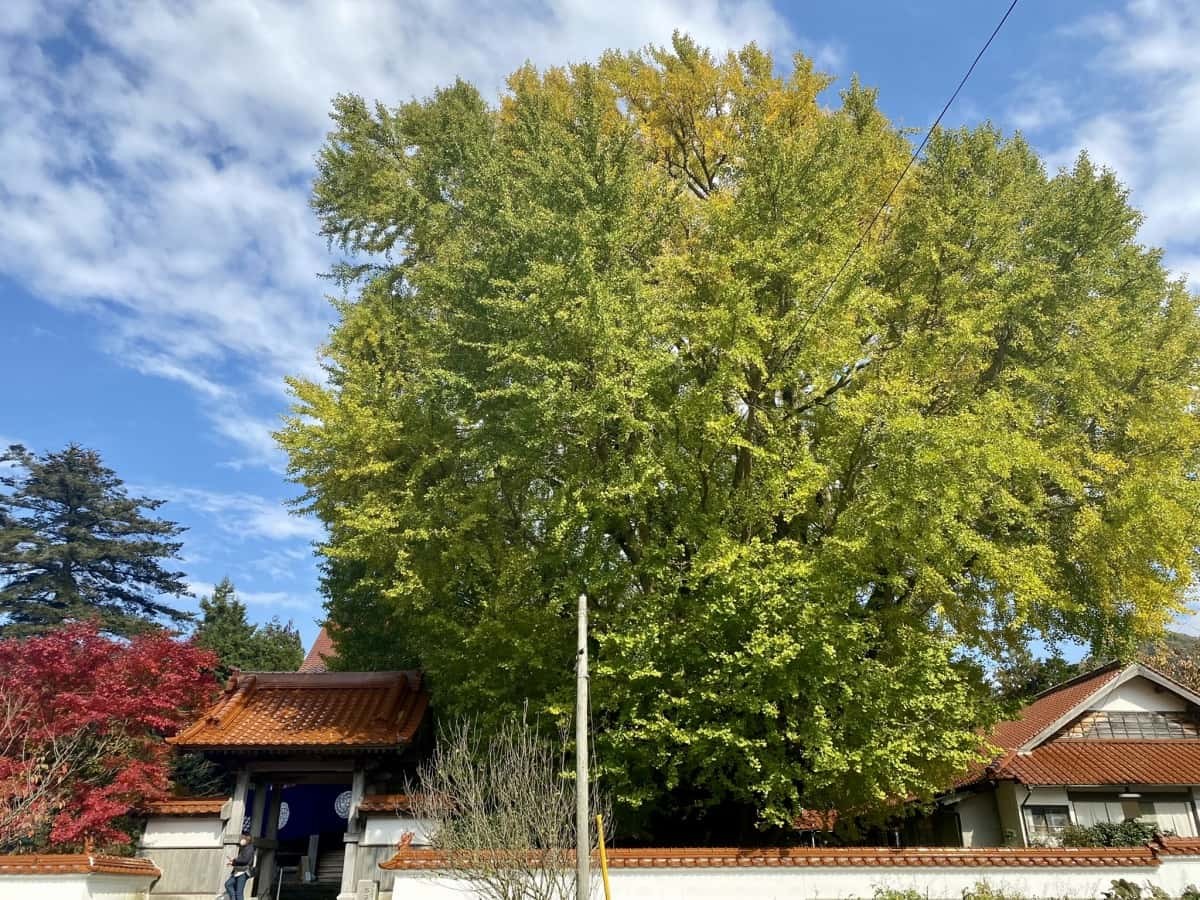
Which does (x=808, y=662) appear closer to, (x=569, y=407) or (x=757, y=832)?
(x=757, y=832)

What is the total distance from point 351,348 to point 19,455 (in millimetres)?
25079

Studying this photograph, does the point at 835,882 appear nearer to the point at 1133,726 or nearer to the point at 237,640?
the point at 1133,726

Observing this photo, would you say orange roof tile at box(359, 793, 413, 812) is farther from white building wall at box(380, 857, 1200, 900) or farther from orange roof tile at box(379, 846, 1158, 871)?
white building wall at box(380, 857, 1200, 900)

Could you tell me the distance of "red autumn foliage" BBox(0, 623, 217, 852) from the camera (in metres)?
12.3

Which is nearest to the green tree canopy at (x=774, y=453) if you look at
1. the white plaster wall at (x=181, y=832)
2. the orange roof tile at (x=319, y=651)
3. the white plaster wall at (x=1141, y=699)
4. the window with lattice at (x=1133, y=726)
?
the white plaster wall at (x=181, y=832)

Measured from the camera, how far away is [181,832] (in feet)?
43.9

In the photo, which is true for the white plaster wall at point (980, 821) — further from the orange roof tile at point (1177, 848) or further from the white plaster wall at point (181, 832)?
the white plaster wall at point (181, 832)

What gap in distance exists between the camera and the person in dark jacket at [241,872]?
12320 mm

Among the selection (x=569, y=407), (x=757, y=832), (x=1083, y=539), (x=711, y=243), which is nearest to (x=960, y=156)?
(x=711, y=243)

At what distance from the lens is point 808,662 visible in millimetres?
10297

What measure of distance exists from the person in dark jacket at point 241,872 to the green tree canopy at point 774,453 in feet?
12.7

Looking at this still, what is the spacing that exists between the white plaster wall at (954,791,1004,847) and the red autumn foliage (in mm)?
16238

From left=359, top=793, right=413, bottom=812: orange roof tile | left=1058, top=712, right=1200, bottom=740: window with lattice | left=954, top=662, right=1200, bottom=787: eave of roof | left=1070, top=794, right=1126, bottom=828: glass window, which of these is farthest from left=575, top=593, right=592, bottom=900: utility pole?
left=1058, top=712, right=1200, bottom=740: window with lattice

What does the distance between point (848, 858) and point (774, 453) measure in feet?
17.5
